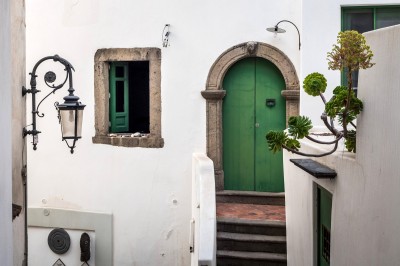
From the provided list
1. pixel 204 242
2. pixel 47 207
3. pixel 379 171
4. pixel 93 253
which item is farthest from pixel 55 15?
pixel 379 171

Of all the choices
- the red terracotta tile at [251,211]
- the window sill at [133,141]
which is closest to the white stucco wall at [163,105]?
the window sill at [133,141]

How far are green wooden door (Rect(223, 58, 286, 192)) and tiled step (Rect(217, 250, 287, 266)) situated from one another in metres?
2.17

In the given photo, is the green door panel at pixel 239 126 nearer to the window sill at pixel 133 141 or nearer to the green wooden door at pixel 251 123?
the green wooden door at pixel 251 123

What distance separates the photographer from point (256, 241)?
27.5ft

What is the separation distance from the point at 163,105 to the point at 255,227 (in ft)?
9.58

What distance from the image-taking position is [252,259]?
8.16 m

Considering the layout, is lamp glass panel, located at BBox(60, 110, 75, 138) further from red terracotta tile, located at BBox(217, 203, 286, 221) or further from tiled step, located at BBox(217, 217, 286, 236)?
red terracotta tile, located at BBox(217, 203, 286, 221)

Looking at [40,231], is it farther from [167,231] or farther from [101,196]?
[167,231]

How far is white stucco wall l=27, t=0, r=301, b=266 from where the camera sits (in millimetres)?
9922

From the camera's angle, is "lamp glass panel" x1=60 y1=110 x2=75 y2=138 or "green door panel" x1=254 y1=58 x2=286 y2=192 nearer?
"lamp glass panel" x1=60 y1=110 x2=75 y2=138

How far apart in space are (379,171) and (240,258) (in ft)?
14.3

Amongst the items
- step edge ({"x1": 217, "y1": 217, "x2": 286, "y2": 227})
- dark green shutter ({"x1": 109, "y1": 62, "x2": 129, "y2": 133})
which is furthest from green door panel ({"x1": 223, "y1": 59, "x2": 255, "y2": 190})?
dark green shutter ({"x1": 109, "y1": 62, "x2": 129, "y2": 133})

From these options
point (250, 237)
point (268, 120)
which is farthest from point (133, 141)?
point (250, 237)

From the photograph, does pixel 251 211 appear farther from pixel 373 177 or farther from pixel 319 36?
pixel 373 177
